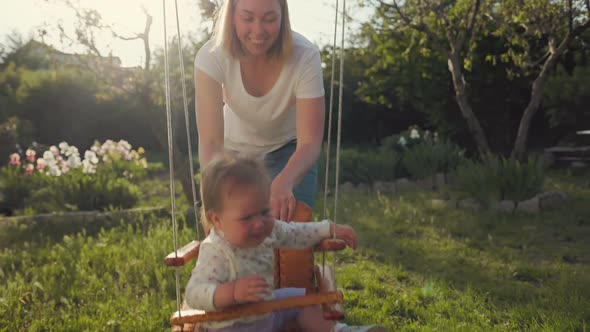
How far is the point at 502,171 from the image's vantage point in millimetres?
7016

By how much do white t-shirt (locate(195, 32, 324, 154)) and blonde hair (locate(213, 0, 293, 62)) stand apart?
1.1 inches

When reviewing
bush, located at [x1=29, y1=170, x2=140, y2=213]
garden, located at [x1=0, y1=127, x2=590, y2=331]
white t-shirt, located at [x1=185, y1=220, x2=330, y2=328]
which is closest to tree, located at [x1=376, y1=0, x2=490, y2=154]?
garden, located at [x1=0, y1=127, x2=590, y2=331]

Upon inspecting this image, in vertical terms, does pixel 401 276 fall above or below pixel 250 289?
below

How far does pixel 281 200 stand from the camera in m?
2.08

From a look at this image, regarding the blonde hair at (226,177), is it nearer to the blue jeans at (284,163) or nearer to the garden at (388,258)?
the blue jeans at (284,163)

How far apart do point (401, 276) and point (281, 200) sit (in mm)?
2540

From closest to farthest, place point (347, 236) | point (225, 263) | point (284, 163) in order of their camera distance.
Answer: point (225, 263) → point (347, 236) → point (284, 163)

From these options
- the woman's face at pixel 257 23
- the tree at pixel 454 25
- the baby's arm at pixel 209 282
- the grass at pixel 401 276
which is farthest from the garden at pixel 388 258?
the woman's face at pixel 257 23

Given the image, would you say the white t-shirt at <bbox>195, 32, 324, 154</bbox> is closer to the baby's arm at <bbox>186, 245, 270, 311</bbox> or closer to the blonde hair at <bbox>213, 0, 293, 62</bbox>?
the blonde hair at <bbox>213, 0, 293, 62</bbox>

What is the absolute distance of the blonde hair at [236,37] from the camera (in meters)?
2.33

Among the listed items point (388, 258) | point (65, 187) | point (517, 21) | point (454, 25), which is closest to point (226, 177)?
point (388, 258)

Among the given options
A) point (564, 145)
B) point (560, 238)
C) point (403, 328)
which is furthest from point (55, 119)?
point (403, 328)

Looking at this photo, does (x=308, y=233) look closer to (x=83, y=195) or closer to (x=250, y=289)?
(x=250, y=289)

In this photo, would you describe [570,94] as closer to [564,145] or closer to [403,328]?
[564,145]
